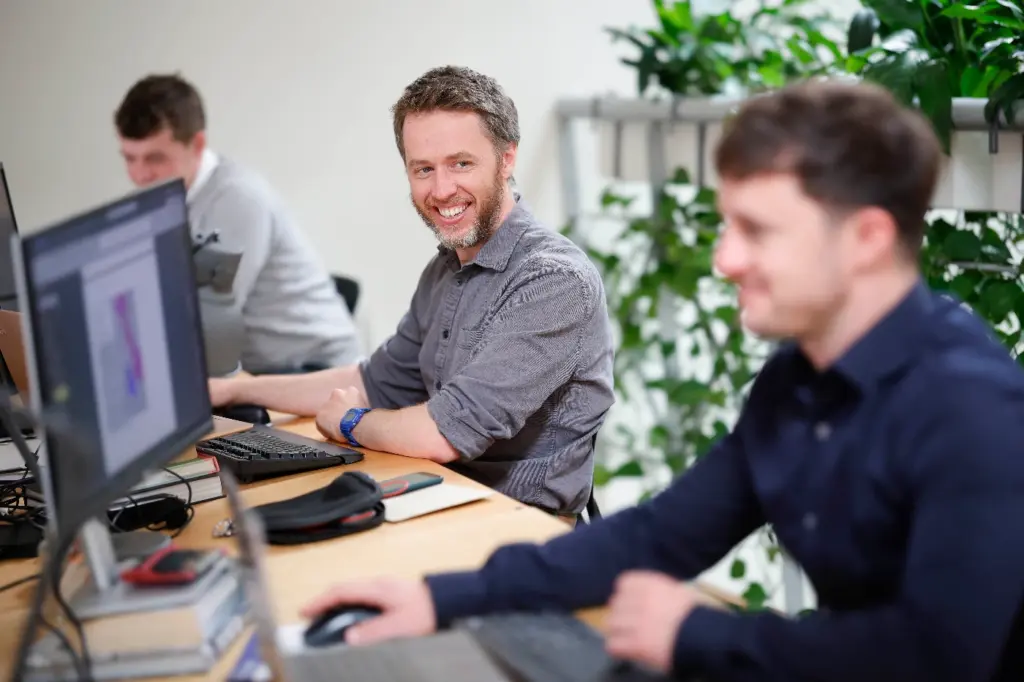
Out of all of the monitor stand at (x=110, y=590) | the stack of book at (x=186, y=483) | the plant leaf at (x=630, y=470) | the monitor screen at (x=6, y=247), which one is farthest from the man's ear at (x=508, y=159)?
the plant leaf at (x=630, y=470)

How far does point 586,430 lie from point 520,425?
0.16 m

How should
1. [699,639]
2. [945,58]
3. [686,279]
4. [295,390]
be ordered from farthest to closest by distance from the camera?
1. [686,279]
2. [295,390]
3. [945,58]
4. [699,639]

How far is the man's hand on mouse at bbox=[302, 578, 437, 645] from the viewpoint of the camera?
1.24 metres

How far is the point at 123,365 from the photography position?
1.32 metres

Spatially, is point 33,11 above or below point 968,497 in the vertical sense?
above

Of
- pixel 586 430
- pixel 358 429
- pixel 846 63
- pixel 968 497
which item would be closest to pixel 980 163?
pixel 846 63

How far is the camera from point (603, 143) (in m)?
3.67

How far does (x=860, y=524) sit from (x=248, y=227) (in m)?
2.33

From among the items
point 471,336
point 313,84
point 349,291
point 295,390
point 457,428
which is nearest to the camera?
point 457,428

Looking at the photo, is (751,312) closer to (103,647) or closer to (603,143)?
(103,647)

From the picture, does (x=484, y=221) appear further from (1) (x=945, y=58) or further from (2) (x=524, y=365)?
(1) (x=945, y=58)

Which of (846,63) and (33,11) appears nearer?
(846,63)

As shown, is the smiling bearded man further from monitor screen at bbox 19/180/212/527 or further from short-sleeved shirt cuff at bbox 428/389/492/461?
monitor screen at bbox 19/180/212/527

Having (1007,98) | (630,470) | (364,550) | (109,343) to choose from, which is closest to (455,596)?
(364,550)
